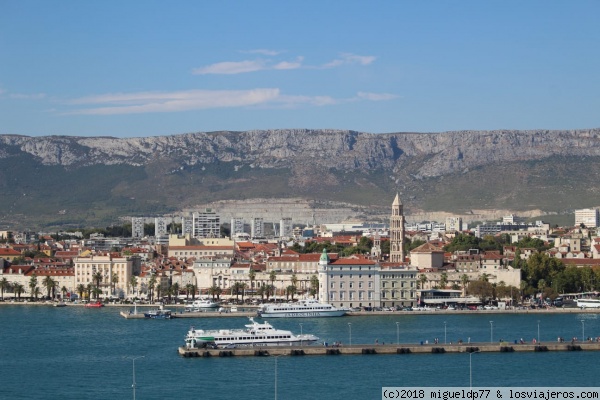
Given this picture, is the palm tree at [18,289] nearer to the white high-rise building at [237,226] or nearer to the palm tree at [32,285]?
the palm tree at [32,285]

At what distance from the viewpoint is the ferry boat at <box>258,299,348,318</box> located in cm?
7819

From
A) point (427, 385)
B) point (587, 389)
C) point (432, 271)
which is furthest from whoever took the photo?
point (432, 271)

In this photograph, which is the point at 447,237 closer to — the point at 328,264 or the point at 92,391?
the point at 328,264

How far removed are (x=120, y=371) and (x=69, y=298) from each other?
43259 millimetres

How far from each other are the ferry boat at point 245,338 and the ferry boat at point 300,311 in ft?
54.8

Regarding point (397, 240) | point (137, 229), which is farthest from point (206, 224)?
point (397, 240)

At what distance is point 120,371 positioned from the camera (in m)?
54.1

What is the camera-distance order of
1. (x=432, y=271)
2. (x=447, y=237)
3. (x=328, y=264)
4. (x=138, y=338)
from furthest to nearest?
(x=447, y=237) < (x=432, y=271) < (x=328, y=264) < (x=138, y=338)

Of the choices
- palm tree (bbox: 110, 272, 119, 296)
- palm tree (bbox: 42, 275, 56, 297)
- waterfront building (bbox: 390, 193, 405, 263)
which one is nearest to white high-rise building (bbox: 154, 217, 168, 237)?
palm tree (bbox: 110, 272, 119, 296)

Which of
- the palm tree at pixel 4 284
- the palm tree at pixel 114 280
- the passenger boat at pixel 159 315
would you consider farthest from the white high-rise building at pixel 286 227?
the passenger boat at pixel 159 315

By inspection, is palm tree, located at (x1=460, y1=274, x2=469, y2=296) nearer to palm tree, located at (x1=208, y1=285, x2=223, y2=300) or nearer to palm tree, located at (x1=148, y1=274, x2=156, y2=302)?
palm tree, located at (x1=208, y1=285, x2=223, y2=300)

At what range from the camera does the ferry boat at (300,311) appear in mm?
78188

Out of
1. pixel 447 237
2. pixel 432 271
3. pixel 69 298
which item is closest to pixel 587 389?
pixel 432 271

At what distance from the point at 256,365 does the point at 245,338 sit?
5335mm
